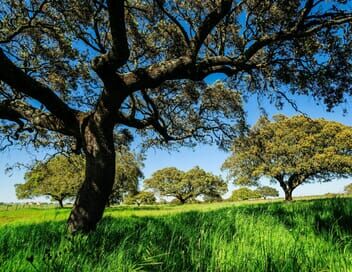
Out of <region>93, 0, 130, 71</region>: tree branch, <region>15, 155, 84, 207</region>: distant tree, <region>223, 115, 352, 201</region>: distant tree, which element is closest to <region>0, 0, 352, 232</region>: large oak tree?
<region>93, 0, 130, 71</region>: tree branch

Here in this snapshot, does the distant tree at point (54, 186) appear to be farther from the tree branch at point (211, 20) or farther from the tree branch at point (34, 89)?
the tree branch at point (211, 20)

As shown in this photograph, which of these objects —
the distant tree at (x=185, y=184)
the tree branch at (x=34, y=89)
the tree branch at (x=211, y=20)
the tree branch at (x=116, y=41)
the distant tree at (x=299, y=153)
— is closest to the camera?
the tree branch at (x=116, y=41)

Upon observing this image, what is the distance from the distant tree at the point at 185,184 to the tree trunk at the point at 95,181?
303ft

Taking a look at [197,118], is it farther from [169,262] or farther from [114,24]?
[169,262]

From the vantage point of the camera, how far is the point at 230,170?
55844 millimetres

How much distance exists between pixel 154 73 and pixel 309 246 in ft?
18.5

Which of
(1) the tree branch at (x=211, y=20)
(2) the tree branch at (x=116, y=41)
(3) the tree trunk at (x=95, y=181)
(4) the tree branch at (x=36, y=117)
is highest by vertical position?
(1) the tree branch at (x=211, y=20)

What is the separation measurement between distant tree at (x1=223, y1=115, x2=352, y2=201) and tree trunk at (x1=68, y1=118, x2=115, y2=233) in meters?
38.7

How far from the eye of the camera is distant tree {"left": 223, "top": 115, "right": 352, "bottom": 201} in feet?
152

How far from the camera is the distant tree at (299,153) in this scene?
46250 mm

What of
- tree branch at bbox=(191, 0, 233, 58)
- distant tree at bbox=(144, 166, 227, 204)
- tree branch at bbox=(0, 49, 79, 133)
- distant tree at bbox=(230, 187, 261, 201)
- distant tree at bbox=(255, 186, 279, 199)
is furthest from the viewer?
distant tree at bbox=(230, 187, 261, 201)

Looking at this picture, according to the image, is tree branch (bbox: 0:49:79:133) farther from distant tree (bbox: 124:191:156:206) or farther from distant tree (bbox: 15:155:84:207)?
distant tree (bbox: 124:191:156:206)

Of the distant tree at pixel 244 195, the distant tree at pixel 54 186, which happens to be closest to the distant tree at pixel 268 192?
the distant tree at pixel 244 195

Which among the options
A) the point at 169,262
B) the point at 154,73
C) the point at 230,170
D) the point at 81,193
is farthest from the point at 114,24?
the point at 230,170
